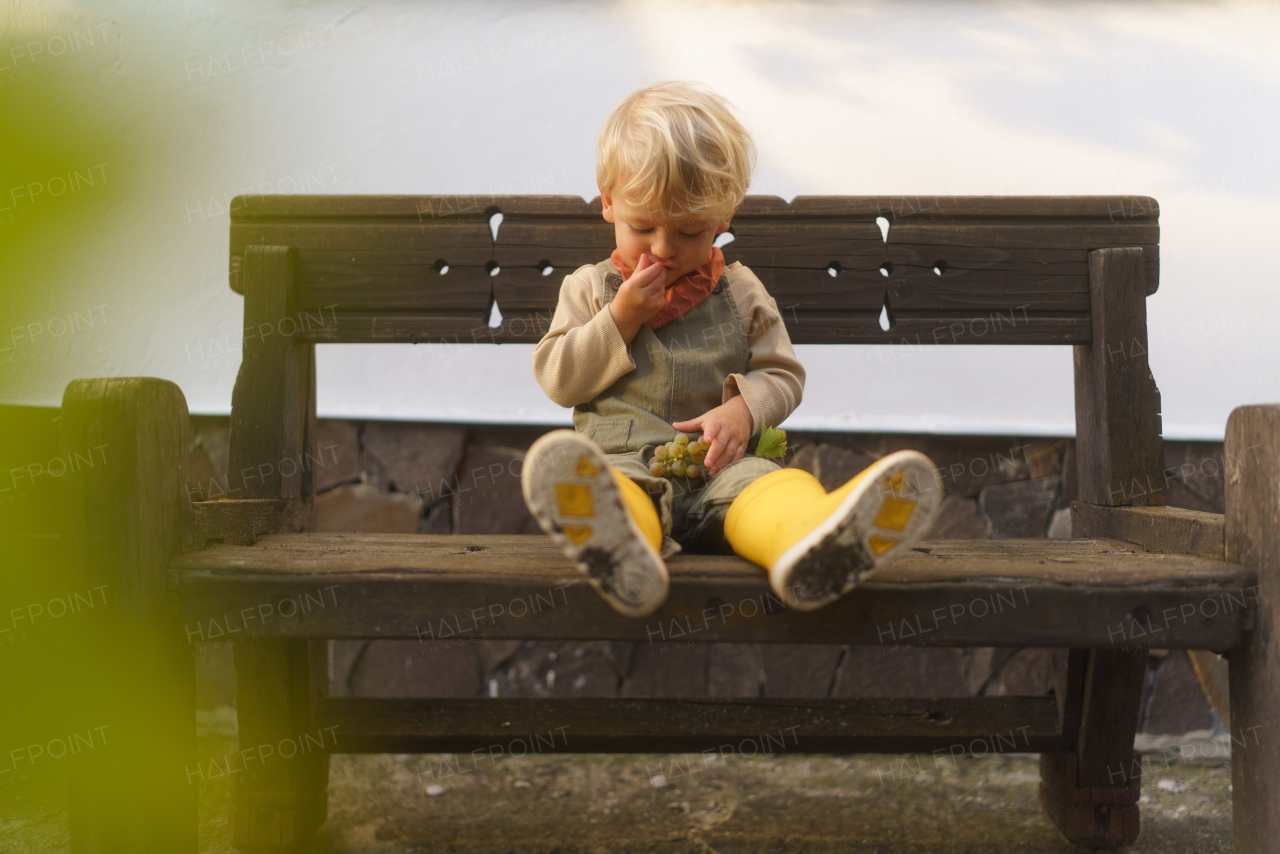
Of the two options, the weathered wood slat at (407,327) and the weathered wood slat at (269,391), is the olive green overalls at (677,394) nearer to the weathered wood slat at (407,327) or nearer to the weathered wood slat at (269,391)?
the weathered wood slat at (407,327)

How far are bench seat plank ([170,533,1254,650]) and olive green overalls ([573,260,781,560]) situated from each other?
294mm

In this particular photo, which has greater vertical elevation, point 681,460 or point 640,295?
point 640,295

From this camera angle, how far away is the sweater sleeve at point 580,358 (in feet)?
4.61

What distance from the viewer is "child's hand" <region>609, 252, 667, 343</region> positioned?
1355 mm

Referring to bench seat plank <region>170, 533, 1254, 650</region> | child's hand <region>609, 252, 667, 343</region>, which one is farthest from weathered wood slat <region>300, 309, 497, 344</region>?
bench seat plank <region>170, 533, 1254, 650</region>

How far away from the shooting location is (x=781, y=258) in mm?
1729

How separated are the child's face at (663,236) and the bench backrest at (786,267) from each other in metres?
0.31

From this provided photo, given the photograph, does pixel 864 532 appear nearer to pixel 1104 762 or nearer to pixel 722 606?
pixel 722 606

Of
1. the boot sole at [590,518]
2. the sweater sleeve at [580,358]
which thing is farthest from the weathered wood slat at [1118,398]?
the boot sole at [590,518]

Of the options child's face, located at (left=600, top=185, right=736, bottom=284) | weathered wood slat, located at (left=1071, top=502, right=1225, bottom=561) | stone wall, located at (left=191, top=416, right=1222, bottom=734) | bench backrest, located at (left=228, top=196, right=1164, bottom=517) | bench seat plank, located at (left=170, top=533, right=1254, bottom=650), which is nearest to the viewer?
bench seat plank, located at (left=170, top=533, right=1254, bottom=650)

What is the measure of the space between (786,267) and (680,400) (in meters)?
0.44

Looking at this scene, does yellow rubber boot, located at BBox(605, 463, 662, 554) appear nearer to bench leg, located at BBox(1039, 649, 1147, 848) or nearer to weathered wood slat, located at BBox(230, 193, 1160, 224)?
weathered wood slat, located at BBox(230, 193, 1160, 224)

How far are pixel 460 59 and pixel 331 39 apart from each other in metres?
0.35

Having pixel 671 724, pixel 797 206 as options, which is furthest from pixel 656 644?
pixel 797 206
